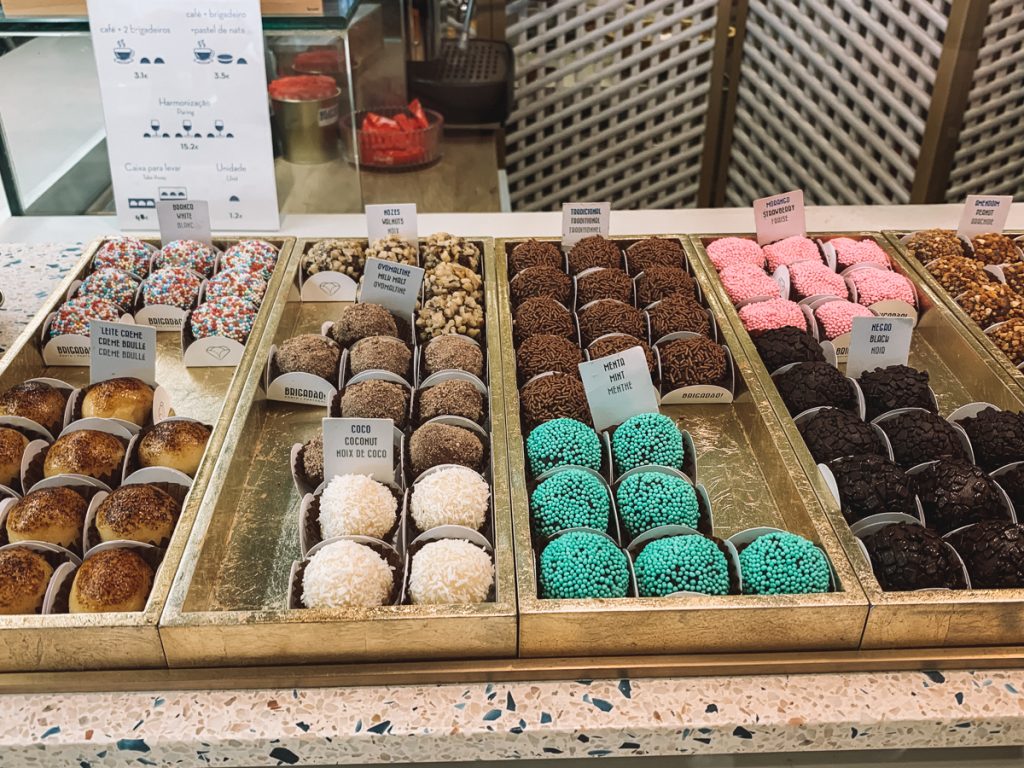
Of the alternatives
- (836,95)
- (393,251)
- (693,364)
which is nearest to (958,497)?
(693,364)

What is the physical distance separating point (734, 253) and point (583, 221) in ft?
1.38

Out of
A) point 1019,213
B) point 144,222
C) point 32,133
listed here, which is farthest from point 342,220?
point 1019,213

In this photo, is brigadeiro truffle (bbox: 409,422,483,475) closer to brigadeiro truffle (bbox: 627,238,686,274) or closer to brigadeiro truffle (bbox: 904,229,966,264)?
brigadeiro truffle (bbox: 627,238,686,274)

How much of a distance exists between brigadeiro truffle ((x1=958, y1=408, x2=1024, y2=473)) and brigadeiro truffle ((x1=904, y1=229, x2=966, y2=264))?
0.78 meters

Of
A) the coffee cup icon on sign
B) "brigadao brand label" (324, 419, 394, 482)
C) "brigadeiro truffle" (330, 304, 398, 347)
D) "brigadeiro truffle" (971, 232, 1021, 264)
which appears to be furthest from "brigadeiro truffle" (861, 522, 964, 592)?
the coffee cup icon on sign

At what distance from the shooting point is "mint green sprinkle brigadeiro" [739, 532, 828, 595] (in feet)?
4.58

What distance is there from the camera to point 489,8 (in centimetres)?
434

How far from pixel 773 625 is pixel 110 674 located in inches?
39.1

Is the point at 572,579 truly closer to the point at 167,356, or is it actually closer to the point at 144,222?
the point at 167,356

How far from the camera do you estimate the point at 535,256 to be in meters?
2.35

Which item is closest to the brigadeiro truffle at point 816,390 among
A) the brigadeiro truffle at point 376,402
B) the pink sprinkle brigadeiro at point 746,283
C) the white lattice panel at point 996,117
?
the pink sprinkle brigadeiro at point 746,283

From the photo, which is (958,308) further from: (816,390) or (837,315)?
(816,390)

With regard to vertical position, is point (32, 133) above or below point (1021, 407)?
above

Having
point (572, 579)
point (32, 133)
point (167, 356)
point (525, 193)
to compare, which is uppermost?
point (32, 133)
